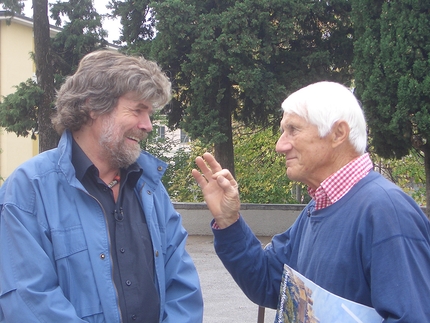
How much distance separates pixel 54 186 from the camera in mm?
2123

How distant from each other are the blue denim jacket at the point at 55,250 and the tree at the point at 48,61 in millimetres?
9508

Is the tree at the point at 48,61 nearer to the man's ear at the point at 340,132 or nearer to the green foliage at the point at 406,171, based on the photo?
the green foliage at the point at 406,171

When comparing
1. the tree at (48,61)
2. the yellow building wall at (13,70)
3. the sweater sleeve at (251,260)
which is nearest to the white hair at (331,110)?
the sweater sleeve at (251,260)

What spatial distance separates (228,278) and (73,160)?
562 centimetres

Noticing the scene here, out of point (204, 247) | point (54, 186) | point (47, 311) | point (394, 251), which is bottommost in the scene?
point (204, 247)

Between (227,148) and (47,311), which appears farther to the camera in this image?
(227,148)

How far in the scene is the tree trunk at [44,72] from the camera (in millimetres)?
11484

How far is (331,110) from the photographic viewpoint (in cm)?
200

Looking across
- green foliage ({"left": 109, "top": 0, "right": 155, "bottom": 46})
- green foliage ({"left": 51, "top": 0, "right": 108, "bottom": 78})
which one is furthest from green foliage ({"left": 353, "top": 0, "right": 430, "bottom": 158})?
green foliage ({"left": 51, "top": 0, "right": 108, "bottom": 78})

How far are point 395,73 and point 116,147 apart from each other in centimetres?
717

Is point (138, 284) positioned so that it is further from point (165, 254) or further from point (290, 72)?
point (290, 72)

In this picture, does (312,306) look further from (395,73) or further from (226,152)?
(226,152)

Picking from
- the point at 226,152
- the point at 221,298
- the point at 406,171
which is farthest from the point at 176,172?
the point at 221,298

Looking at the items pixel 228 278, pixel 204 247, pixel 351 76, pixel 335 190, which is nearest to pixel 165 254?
pixel 335 190
